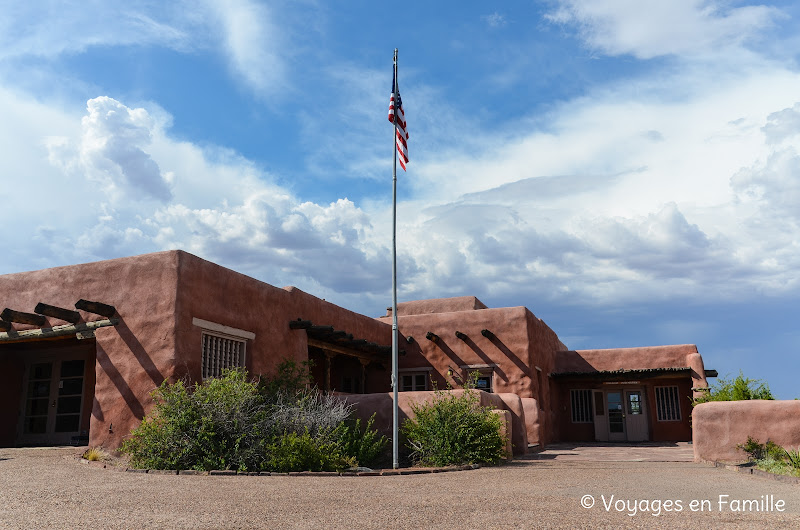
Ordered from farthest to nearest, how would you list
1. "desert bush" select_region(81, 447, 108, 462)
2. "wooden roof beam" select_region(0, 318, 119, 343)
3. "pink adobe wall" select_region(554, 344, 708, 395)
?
"pink adobe wall" select_region(554, 344, 708, 395) → "wooden roof beam" select_region(0, 318, 119, 343) → "desert bush" select_region(81, 447, 108, 462)

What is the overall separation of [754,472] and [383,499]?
714 centimetres

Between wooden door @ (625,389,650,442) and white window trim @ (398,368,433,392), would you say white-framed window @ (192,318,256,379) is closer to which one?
white window trim @ (398,368,433,392)

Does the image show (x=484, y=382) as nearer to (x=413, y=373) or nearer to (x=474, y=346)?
(x=474, y=346)

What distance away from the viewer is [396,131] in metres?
12.9

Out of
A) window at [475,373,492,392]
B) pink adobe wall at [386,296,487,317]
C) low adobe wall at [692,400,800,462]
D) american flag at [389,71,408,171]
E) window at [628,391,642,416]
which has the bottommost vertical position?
low adobe wall at [692,400,800,462]

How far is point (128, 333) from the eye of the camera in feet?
40.7

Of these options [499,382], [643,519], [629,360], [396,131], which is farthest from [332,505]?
[629,360]

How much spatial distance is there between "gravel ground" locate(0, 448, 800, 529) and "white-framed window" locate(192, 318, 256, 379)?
3.01 meters

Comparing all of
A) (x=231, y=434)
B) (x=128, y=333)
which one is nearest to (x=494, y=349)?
(x=231, y=434)

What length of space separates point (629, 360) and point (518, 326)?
17.4 feet

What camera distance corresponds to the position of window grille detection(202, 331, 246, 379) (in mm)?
A: 13047

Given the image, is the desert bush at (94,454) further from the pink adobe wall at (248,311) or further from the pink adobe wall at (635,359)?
the pink adobe wall at (635,359)

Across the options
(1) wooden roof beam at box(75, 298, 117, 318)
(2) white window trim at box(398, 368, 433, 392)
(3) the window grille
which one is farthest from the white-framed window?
(2) white window trim at box(398, 368, 433, 392)

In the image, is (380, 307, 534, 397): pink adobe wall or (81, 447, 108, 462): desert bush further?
(380, 307, 534, 397): pink adobe wall
